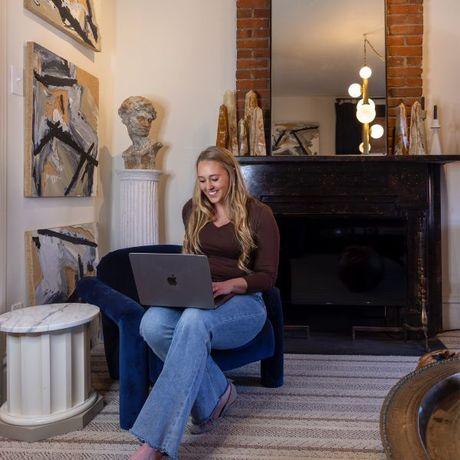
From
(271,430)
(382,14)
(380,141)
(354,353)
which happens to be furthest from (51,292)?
(382,14)

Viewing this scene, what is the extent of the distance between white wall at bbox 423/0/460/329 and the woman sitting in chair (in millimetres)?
1870

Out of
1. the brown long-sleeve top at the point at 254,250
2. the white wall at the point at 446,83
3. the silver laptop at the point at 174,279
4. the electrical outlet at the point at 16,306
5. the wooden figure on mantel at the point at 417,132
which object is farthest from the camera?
the white wall at the point at 446,83

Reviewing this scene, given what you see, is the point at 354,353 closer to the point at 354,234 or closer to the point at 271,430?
the point at 354,234

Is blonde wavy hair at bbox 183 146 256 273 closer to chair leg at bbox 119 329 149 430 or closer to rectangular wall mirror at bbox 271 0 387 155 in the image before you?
chair leg at bbox 119 329 149 430

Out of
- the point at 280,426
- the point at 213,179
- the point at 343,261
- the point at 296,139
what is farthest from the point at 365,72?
the point at 280,426

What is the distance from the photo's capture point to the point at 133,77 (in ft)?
11.8

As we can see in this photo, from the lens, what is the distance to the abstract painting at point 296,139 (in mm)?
3312

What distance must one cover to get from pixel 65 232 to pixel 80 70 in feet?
3.20

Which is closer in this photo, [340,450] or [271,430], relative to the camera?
[340,450]

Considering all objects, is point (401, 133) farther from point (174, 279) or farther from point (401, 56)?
point (174, 279)

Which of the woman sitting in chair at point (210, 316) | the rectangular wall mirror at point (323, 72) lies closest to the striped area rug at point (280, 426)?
the woman sitting in chair at point (210, 316)

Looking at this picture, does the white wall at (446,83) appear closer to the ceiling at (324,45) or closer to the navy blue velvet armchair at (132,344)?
the ceiling at (324,45)

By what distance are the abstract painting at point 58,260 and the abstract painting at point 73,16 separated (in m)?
1.10

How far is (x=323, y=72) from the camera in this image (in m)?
3.34
